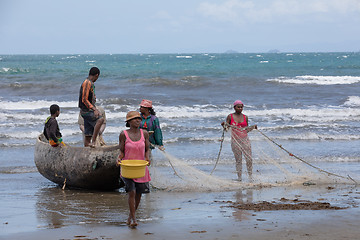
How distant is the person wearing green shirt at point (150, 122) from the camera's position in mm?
6539

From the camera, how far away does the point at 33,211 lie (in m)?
5.83

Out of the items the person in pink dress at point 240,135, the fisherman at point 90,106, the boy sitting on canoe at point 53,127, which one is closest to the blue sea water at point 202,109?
the person in pink dress at point 240,135

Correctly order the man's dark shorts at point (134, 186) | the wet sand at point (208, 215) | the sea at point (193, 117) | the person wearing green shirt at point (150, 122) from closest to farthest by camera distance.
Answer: the wet sand at point (208, 215), the man's dark shorts at point (134, 186), the person wearing green shirt at point (150, 122), the sea at point (193, 117)

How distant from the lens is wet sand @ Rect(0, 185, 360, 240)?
4.70m

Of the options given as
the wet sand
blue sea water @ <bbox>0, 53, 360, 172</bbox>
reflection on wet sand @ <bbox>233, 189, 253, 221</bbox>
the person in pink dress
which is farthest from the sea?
reflection on wet sand @ <bbox>233, 189, 253, 221</bbox>

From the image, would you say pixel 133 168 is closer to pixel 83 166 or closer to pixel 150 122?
pixel 150 122

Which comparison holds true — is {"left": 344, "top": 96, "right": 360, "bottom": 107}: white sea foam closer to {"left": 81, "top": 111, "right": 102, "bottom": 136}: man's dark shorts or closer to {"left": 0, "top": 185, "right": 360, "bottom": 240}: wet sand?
{"left": 0, "top": 185, "right": 360, "bottom": 240}: wet sand

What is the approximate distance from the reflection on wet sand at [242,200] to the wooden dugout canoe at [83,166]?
1670 mm

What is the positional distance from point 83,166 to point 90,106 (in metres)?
0.83

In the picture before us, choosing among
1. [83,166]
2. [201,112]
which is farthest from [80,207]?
[201,112]

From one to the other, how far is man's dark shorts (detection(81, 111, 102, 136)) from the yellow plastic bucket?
→ 2.26 m

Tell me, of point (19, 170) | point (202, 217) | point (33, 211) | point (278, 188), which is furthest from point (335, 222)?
point (19, 170)

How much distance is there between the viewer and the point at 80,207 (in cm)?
602

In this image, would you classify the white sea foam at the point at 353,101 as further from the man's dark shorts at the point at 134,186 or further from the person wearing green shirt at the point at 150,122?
the man's dark shorts at the point at 134,186
